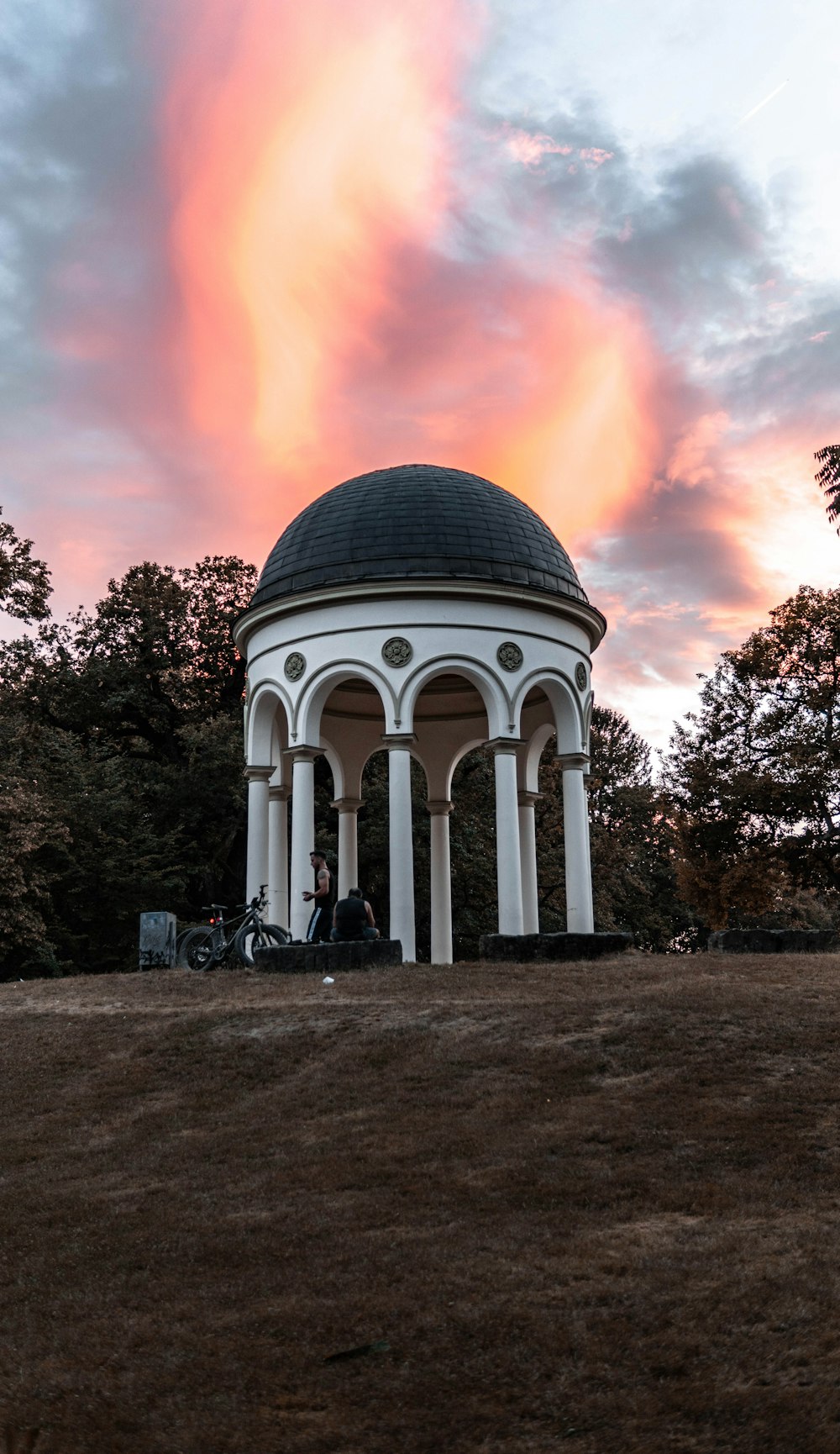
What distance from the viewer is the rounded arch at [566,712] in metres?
24.1

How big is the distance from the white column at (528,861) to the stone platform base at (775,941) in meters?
6.92

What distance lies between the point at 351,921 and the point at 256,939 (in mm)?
2035

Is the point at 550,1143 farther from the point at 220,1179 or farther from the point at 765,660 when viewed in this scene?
the point at 765,660

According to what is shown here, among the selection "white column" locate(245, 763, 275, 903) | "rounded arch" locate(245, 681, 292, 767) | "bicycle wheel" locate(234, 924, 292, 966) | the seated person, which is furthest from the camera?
"white column" locate(245, 763, 275, 903)

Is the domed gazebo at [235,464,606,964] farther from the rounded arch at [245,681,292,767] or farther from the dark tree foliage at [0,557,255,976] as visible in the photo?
the dark tree foliage at [0,557,255,976]

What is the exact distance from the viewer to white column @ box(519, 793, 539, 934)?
26.3 metres

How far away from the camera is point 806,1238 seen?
289 inches

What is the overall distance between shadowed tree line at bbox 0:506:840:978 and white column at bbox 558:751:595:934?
1155 cm

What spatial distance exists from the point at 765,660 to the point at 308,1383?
1305 inches

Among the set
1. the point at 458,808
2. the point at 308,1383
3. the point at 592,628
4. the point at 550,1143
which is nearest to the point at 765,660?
the point at 458,808

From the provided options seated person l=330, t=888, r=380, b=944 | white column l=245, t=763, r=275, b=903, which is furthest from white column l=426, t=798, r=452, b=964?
seated person l=330, t=888, r=380, b=944

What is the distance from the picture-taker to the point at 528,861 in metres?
26.6

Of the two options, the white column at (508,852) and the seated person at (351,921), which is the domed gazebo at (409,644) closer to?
the white column at (508,852)

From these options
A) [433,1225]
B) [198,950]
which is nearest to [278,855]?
[198,950]
